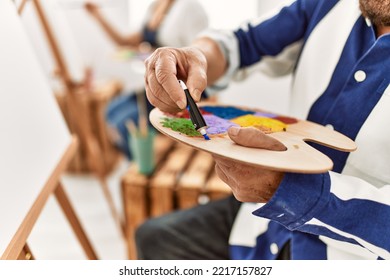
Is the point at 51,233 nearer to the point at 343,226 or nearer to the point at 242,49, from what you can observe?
the point at 242,49

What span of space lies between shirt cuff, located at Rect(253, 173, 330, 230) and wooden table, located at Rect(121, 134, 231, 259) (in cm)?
76

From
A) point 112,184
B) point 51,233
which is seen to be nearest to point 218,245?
point 51,233

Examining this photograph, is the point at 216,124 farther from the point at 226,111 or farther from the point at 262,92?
the point at 262,92

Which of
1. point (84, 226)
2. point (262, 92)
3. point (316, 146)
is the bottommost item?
point (84, 226)

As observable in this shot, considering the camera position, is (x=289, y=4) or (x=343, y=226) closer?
(x=343, y=226)

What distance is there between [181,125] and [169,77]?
8cm

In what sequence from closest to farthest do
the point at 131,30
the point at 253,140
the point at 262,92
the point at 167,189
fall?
1. the point at 253,140
2. the point at 167,189
3. the point at 262,92
4. the point at 131,30

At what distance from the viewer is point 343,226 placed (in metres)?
0.68

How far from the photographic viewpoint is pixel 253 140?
0.62m

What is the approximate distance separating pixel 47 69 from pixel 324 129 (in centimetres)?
266

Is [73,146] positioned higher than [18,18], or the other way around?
[18,18]

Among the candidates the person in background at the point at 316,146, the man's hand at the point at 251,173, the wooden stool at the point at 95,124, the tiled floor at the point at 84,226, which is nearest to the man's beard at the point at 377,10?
the person in background at the point at 316,146

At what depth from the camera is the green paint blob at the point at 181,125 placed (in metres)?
0.68

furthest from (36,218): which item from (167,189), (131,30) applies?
(131,30)
